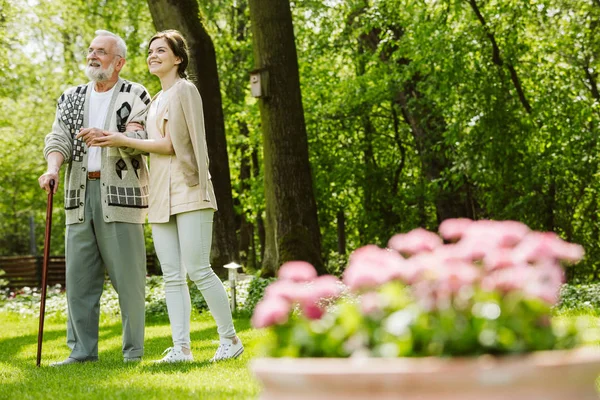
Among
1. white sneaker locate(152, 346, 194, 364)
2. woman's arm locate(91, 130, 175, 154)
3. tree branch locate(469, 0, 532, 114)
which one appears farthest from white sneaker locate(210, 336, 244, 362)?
tree branch locate(469, 0, 532, 114)

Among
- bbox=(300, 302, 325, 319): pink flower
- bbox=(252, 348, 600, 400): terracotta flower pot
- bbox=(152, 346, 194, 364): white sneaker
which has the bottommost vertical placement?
bbox=(152, 346, 194, 364): white sneaker

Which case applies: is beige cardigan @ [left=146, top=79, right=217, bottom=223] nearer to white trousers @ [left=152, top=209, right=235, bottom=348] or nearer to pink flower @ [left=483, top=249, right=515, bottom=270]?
white trousers @ [left=152, top=209, right=235, bottom=348]

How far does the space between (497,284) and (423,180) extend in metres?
19.8

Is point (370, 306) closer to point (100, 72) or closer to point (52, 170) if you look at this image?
point (52, 170)

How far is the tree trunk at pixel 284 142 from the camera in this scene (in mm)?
11469

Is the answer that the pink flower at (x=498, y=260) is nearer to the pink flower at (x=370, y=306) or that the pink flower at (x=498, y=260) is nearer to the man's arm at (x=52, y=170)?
the pink flower at (x=370, y=306)

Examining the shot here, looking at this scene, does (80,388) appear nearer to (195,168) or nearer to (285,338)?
(195,168)

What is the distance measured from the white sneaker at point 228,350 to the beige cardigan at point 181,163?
87cm

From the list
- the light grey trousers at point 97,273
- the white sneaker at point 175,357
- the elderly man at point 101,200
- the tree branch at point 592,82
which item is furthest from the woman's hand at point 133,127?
the tree branch at point 592,82

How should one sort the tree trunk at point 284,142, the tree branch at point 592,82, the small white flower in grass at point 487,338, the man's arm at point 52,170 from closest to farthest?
the small white flower in grass at point 487,338, the man's arm at point 52,170, the tree trunk at point 284,142, the tree branch at point 592,82

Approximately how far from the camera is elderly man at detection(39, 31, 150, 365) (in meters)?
6.03

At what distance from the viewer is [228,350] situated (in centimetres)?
569

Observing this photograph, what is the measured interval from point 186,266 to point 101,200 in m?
0.83

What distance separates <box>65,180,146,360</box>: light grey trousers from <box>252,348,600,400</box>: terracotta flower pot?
424 centimetres
